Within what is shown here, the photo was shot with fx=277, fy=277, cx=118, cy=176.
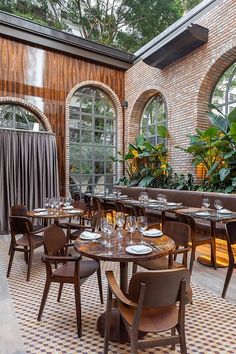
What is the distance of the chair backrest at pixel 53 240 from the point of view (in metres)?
A: 2.87

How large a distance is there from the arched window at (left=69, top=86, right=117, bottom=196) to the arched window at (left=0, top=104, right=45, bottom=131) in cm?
124

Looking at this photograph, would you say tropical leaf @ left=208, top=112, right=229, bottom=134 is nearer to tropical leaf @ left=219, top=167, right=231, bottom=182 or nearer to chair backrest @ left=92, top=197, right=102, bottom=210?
tropical leaf @ left=219, top=167, right=231, bottom=182

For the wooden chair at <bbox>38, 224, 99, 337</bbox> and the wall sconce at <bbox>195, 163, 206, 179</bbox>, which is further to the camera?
the wall sconce at <bbox>195, 163, 206, 179</bbox>

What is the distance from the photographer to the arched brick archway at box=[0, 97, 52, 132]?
7758 millimetres

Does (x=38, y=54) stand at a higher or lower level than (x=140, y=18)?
lower

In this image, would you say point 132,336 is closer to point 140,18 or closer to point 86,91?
point 86,91

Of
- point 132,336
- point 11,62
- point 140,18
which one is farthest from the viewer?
point 140,18

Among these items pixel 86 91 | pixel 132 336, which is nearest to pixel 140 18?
pixel 86 91

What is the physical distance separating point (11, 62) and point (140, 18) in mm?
A: 6195

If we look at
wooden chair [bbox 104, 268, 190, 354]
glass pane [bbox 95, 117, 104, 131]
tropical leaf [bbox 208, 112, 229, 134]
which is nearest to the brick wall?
tropical leaf [bbox 208, 112, 229, 134]

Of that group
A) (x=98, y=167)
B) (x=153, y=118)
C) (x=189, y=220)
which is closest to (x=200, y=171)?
(x=153, y=118)

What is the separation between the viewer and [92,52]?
9.07 m

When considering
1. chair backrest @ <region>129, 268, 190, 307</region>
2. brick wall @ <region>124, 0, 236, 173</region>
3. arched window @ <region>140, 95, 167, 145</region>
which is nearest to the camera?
chair backrest @ <region>129, 268, 190, 307</region>

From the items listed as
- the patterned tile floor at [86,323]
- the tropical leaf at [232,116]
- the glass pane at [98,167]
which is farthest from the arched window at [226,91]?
the patterned tile floor at [86,323]
